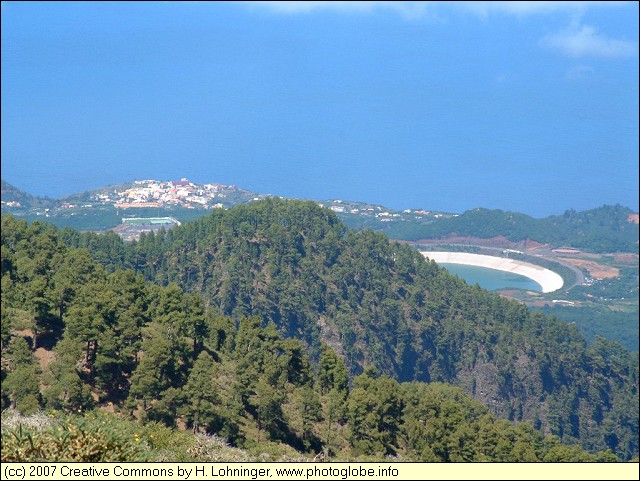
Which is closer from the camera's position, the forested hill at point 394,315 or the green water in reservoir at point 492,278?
the forested hill at point 394,315

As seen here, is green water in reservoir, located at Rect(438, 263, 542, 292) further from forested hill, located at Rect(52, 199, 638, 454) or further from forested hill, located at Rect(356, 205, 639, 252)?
forested hill, located at Rect(52, 199, 638, 454)

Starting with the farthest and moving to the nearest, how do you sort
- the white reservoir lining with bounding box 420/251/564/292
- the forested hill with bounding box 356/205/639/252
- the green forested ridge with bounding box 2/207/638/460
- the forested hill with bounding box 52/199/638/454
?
1. the forested hill with bounding box 356/205/639/252
2. the white reservoir lining with bounding box 420/251/564/292
3. the forested hill with bounding box 52/199/638/454
4. the green forested ridge with bounding box 2/207/638/460

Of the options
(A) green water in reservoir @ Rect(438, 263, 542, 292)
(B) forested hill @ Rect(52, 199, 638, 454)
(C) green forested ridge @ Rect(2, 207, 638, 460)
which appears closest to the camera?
(C) green forested ridge @ Rect(2, 207, 638, 460)

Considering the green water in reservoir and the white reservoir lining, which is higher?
the white reservoir lining

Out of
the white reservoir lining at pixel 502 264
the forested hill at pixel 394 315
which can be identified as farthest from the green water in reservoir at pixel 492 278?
the forested hill at pixel 394 315

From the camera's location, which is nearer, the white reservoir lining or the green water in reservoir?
the green water in reservoir

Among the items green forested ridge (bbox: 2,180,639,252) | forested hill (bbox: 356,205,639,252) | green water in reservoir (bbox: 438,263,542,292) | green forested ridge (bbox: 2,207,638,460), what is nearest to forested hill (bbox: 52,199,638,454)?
green forested ridge (bbox: 2,207,638,460)

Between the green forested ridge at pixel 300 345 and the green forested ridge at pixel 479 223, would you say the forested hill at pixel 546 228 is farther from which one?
the green forested ridge at pixel 300 345
